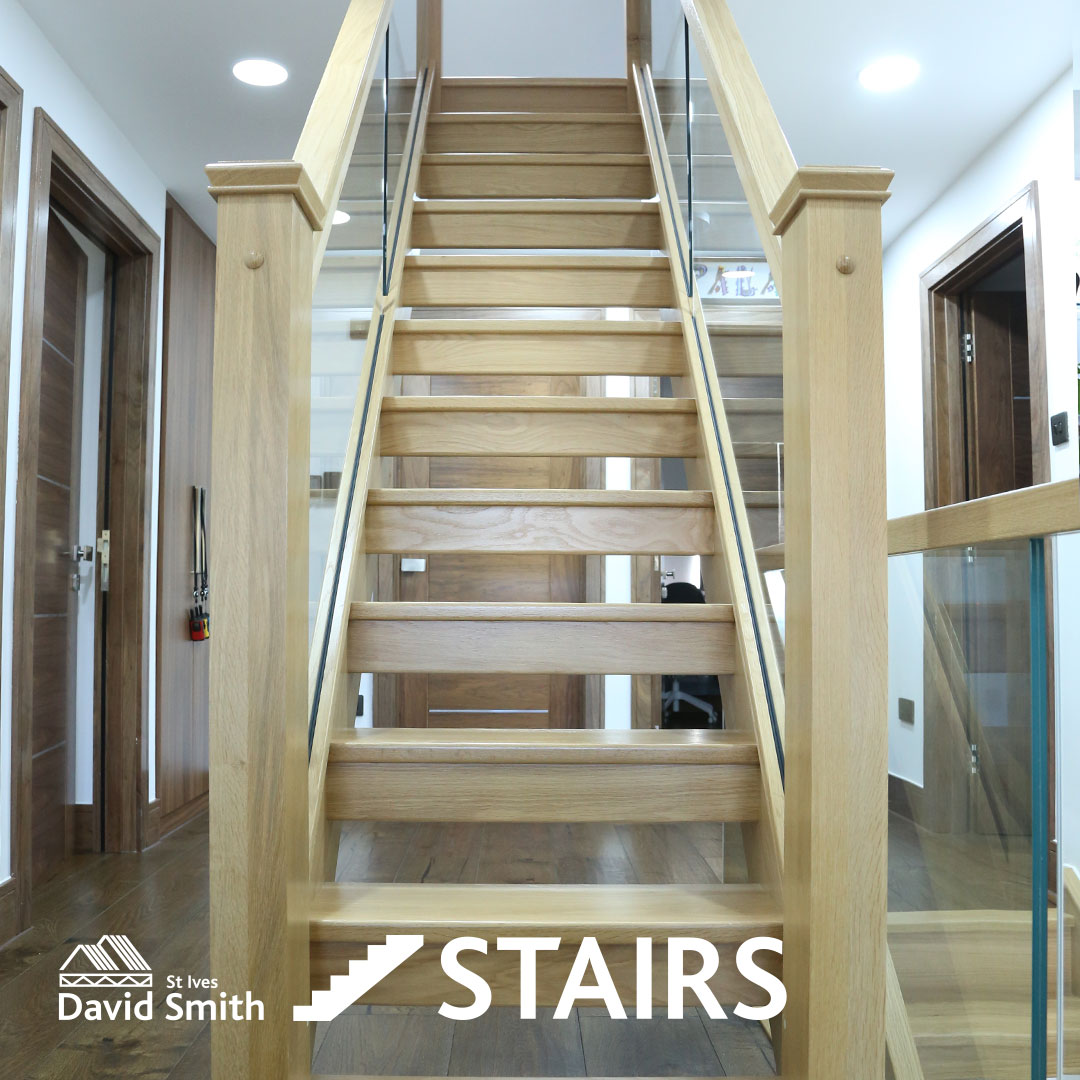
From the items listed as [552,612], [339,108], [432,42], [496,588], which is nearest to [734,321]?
[552,612]

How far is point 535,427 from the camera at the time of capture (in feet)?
8.07

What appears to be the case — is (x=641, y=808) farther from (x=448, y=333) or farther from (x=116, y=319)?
(x=116, y=319)

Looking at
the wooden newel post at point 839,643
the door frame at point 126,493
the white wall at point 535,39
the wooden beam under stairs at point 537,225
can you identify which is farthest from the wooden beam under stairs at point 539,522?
the white wall at point 535,39

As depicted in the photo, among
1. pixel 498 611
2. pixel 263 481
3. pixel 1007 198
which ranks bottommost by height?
pixel 498 611

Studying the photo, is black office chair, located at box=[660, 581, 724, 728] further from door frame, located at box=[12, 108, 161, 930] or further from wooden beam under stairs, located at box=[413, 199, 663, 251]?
door frame, located at box=[12, 108, 161, 930]

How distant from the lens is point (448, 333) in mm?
2703

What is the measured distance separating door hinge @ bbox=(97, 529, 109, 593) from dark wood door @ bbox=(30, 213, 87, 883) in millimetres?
83

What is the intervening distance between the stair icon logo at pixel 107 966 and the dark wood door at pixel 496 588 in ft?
8.63

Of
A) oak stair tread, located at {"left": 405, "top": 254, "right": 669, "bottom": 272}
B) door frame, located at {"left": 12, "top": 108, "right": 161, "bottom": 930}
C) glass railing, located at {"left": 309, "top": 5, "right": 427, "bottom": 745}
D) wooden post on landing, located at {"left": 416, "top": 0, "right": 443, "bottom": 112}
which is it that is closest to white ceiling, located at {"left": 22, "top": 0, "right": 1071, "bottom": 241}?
wooden post on landing, located at {"left": 416, "top": 0, "right": 443, "bottom": 112}

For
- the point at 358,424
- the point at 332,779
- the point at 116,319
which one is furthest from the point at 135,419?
the point at 332,779

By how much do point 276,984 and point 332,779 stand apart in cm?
41

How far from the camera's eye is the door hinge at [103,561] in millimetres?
3541

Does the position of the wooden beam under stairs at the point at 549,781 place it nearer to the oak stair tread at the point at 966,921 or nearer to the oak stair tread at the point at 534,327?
the oak stair tread at the point at 966,921

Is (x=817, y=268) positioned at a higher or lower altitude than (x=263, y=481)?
higher
